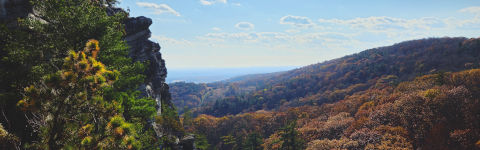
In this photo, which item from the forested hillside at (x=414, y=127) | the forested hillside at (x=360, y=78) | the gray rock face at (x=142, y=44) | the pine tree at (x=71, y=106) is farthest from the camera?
the forested hillside at (x=360, y=78)

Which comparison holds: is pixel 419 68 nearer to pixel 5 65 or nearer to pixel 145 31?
pixel 145 31

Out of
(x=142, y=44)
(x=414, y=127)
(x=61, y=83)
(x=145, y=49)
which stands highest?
(x=142, y=44)

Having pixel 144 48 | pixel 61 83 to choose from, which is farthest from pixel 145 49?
pixel 61 83

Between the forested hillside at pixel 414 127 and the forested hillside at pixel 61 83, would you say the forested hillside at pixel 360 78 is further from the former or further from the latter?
the forested hillside at pixel 61 83

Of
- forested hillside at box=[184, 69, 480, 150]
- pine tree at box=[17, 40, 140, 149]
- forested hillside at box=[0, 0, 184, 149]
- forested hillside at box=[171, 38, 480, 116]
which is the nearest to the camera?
pine tree at box=[17, 40, 140, 149]

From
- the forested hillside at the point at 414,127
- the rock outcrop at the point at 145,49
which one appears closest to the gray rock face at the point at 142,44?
the rock outcrop at the point at 145,49

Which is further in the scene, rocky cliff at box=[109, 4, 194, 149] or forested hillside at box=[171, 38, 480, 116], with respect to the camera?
forested hillside at box=[171, 38, 480, 116]

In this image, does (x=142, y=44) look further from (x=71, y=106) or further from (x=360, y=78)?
(x=360, y=78)

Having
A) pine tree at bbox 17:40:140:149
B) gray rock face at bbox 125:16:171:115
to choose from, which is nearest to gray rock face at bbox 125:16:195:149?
gray rock face at bbox 125:16:171:115

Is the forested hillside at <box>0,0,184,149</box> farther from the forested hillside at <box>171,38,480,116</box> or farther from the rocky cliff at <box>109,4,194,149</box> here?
the forested hillside at <box>171,38,480,116</box>

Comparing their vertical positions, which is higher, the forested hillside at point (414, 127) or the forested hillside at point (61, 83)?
the forested hillside at point (61, 83)

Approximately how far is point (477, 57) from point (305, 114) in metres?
75.5

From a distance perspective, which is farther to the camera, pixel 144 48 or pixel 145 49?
pixel 145 49

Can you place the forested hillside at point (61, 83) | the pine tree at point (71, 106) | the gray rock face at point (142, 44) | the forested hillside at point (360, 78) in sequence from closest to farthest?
the pine tree at point (71, 106)
the forested hillside at point (61, 83)
the gray rock face at point (142, 44)
the forested hillside at point (360, 78)
